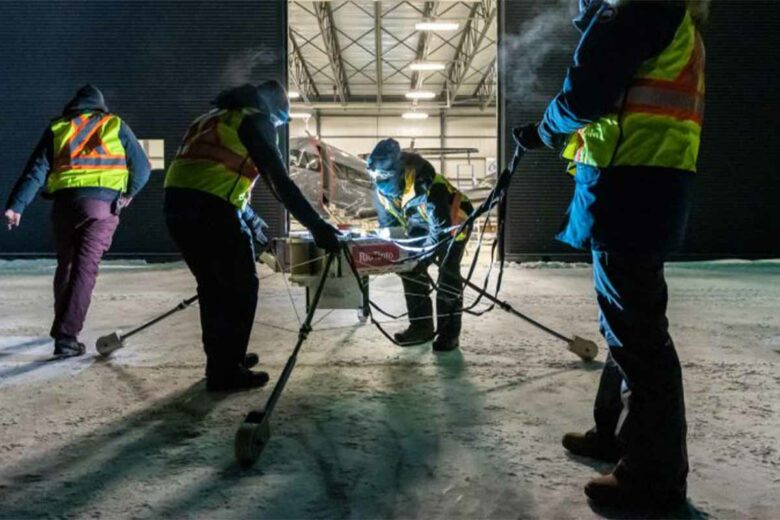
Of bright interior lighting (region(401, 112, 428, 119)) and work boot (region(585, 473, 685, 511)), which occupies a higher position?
bright interior lighting (region(401, 112, 428, 119))

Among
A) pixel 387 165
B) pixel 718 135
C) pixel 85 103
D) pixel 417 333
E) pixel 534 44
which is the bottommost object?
pixel 417 333

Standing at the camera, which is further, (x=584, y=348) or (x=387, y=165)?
(x=387, y=165)

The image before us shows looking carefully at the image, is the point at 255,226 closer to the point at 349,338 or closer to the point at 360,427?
the point at 349,338

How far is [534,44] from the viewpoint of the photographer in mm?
9570

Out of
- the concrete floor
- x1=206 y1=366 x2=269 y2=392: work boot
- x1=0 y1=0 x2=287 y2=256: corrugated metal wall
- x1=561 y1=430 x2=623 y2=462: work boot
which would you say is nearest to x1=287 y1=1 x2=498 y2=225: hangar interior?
x1=0 y1=0 x2=287 y2=256: corrugated metal wall

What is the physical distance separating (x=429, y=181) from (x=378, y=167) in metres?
0.38

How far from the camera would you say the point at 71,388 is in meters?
3.08

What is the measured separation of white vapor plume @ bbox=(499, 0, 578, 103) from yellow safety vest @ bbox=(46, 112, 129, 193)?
6.93 m

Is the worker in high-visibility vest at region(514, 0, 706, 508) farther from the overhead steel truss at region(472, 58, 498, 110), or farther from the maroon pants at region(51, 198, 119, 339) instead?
the overhead steel truss at region(472, 58, 498, 110)

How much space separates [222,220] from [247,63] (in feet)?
24.3

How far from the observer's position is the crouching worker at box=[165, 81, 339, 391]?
2.95 meters

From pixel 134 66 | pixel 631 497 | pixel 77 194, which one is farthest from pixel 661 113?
pixel 134 66

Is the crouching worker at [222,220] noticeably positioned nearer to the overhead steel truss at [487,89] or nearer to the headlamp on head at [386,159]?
the headlamp on head at [386,159]

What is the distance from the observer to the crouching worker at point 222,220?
2947mm
